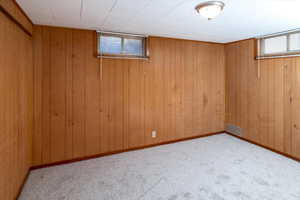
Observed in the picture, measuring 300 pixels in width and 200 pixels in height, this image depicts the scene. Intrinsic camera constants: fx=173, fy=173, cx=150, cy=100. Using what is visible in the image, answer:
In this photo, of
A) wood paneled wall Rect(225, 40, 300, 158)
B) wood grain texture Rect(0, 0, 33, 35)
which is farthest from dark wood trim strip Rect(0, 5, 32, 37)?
wood paneled wall Rect(225, 40, 300, 158)

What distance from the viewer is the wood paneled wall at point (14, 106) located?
169cm

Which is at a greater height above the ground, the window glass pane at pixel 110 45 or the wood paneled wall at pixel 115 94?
the window glass pane at pixel 110 45

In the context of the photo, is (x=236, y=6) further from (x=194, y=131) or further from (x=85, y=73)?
(x=194, y=131)

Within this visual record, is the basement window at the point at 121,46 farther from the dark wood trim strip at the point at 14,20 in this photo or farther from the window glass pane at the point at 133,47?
the dark wood trim strip at the point at 14,20

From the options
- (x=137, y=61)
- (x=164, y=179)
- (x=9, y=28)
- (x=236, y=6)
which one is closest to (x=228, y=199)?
(x=164, y=179)

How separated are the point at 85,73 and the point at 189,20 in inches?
75.4

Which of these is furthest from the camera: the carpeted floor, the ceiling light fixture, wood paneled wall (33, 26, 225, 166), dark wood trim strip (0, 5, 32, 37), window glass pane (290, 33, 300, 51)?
window glass pane (290, 33, 300, 51)

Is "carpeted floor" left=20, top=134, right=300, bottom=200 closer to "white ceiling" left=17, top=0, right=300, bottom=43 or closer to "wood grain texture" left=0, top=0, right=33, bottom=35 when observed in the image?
"wood grain texture" left=0, top=0, right=33, bottom=35

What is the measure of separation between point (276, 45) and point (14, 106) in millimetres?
4314

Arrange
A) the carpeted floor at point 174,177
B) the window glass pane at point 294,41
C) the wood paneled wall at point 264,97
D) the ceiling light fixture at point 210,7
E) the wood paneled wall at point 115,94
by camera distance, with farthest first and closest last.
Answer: the wood paneled wall at point 264,97 < the window glass pane at point 294,41 < the wood paneled wall at point 115,94 < the carpeted floor at point 174,177 < the ceiling light fixture at point 210,7

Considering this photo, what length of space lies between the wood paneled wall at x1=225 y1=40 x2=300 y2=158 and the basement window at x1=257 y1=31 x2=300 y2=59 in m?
0.11

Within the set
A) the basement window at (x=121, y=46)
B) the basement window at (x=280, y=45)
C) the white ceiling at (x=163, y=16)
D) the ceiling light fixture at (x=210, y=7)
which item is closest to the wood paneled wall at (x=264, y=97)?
the basement window at (x=280, y=45)

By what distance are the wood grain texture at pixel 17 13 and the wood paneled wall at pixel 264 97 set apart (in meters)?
4.03

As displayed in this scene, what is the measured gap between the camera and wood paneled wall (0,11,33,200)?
5.55ft
